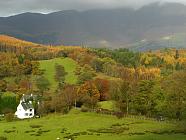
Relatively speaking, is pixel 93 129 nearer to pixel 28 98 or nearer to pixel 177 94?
pixel 177 94

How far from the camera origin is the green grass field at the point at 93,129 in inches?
2906

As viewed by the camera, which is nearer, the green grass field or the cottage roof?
the green grass field

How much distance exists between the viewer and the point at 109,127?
8400 centimetres

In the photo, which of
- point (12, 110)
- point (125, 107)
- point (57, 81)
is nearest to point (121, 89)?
point (125, 107)

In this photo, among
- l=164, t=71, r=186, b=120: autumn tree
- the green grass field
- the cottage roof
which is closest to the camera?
the green grass field

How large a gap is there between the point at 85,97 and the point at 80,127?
3960 cm

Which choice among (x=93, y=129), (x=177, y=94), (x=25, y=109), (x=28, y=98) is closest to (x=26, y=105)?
(x=25, y=109)

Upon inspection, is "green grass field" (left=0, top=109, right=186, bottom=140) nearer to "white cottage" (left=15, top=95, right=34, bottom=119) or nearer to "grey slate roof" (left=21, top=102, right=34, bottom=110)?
"white cottage" (left=15, top=95, right=34, bottom=119)

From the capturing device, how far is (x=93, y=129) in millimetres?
82000

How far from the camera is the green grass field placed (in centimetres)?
7381

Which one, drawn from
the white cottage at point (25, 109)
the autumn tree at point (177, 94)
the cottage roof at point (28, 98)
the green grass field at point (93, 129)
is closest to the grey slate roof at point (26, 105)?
the white cottage at point (25, 109)

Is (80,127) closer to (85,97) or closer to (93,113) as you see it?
(93,113)

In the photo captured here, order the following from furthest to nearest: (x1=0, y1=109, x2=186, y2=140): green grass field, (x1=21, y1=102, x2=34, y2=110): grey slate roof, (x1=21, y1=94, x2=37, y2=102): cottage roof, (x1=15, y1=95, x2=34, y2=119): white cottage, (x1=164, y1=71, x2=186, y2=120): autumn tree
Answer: (x1=21, y1=94, x2=37, y2=102): cottage roof
(x1=21, y1=102, x2=34, y2=110): grey slate roof
(x1=15, y1=95, x2=34, y2=119): white cottage
(x1=164, y1=71, x2=186, y2=120): autumn tree
(x1=0, y1=109, x2=186, y2=140): green grass field

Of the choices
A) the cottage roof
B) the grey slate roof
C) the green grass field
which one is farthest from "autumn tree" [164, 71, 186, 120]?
the cottage roof
